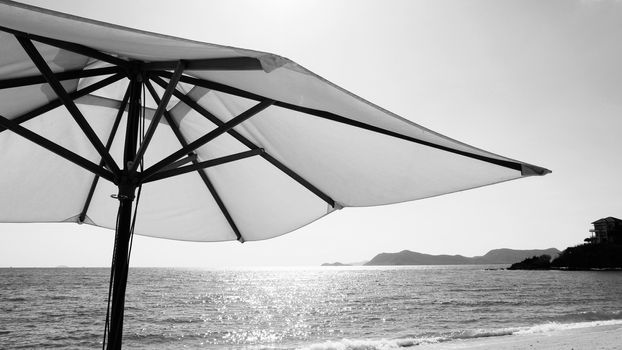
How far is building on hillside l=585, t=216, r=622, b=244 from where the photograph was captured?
315ft

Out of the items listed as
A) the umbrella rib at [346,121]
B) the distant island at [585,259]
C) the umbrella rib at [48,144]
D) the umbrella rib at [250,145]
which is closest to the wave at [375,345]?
the umbrella rib at [250,145]

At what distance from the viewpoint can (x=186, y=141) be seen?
351 cm

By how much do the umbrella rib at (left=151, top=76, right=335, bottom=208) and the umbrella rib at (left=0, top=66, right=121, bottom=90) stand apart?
264mm

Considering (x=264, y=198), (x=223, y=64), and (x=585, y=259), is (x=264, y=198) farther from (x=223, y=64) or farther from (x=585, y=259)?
(x=585, y=259)

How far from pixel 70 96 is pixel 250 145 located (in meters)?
1.20

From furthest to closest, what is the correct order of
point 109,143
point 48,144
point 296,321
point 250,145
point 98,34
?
1. point 296,321
2. point 109,143
3. point 250,145
4. point 48,144
5. point 98,34

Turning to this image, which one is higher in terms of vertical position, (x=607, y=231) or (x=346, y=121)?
(x=607, y=231)

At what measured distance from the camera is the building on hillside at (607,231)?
3784 inches

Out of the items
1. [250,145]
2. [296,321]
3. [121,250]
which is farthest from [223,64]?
[296,321]

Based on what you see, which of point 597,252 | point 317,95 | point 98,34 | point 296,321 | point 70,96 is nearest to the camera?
point 98,34

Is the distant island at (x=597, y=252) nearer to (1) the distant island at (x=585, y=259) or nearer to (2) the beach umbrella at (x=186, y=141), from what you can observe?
(1) the distant island at (x=585, y=259)

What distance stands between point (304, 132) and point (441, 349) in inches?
575

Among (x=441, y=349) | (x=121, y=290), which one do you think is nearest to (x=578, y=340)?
(x=441, y=349)

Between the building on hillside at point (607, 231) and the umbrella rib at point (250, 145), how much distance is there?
113 m
